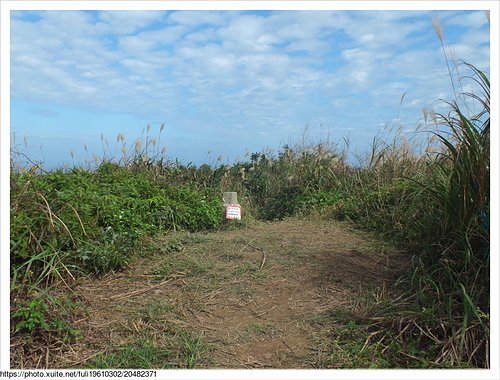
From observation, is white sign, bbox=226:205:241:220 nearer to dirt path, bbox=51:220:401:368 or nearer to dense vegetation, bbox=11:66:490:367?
dense vegetation, bbox=11:66:490:367

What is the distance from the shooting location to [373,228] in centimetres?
509

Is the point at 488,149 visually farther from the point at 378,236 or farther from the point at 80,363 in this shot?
the point at 80,363

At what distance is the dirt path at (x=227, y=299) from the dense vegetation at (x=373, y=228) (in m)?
0.22

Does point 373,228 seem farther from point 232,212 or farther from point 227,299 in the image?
point 227,299

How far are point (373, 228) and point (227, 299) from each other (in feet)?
7.82

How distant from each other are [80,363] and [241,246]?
2.06 metres

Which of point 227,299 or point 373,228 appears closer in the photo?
point 227,299

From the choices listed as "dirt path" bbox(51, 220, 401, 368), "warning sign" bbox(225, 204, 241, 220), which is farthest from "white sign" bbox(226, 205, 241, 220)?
"dirt path" bbox(51, 220, 401, 368)

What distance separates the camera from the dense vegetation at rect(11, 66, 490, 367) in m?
2.63

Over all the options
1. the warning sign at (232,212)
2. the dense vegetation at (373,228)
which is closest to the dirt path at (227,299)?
the dense vegetation at (373,228)

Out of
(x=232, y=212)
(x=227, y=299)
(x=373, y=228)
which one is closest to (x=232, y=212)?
(x=232, y=212)

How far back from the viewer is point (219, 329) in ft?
9.38

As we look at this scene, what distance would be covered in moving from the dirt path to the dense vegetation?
22 centimetres

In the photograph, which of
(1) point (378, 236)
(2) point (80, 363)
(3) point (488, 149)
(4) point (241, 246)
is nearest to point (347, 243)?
(1) point (378, 236)
